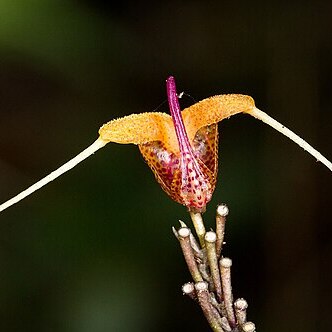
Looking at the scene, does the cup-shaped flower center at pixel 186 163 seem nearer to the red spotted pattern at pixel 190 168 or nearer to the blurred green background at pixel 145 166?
the red spotted pattern at pixel 190 168

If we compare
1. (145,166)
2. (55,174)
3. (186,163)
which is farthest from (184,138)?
(145,166)

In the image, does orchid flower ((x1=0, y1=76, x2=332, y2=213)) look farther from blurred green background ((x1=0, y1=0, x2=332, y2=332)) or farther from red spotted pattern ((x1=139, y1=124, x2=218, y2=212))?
blurred green background ((x1=0, y1=0, x2=332, y2=332))

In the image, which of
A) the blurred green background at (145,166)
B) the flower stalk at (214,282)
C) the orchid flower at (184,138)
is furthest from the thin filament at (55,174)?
the blurred green background at (145,166)

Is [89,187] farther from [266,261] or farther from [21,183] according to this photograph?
[266,261]

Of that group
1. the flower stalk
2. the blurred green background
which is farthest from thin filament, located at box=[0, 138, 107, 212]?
the blurred green background

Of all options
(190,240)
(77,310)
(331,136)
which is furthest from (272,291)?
(190,240)

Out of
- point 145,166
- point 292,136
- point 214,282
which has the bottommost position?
point 214,282

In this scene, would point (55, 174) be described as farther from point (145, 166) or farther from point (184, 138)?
point (145, 166)
